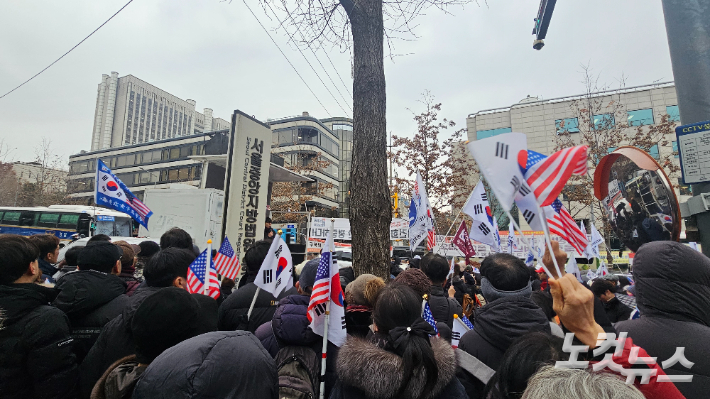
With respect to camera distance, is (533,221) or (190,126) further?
(190,126)

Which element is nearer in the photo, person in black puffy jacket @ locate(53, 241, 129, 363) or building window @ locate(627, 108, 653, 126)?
person in black puffy jacket @ locate(53, 241, 129, 363)

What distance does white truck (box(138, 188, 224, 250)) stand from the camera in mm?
10539

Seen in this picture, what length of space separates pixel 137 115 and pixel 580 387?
90338mm

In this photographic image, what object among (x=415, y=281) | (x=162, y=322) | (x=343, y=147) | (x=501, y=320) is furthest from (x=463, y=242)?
(x=343, y=147)

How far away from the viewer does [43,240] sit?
13.9 ft

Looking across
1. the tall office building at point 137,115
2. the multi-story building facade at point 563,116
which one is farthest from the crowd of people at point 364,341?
the tall office building at point 137,115

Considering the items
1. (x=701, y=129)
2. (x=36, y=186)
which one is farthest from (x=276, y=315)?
(x=36, y=186)

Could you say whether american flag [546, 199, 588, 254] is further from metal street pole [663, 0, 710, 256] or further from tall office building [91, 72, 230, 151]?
tall office building [91, 72, 230, 151]

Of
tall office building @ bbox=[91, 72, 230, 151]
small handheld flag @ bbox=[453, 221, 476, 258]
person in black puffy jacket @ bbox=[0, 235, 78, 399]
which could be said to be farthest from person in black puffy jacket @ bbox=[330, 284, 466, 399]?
tall office building @ bbox=[91, 72, 230, 151]

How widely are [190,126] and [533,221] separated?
3973 inches

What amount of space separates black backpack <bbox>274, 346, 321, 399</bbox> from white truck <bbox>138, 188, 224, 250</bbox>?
849cm

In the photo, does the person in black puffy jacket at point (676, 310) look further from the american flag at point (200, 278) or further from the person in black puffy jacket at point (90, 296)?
the american flag at point (200, 278)

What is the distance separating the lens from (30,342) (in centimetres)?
220

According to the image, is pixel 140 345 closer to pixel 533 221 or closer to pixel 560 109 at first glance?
pixel 533 221
